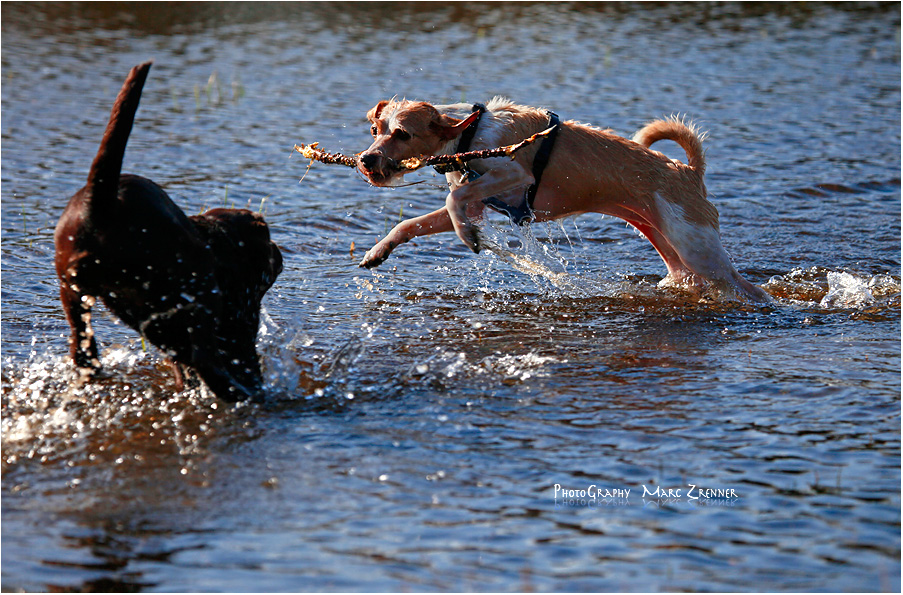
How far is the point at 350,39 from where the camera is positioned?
17000 millimetres

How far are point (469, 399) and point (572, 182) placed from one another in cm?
215

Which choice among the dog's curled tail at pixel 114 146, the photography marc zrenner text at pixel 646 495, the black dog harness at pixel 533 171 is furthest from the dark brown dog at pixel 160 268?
the black dog harness at pixel 533 171

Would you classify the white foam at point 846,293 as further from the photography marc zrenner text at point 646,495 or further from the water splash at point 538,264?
the photography marc zrenner text at point 646,495

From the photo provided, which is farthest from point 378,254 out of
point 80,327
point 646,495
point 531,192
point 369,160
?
point 646,495

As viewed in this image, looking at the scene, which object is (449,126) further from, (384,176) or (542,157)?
(542,157)

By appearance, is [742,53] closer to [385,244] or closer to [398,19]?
[398,19]

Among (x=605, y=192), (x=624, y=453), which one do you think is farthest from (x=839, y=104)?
(x=624, y=453)

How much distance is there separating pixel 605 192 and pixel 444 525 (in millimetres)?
3444

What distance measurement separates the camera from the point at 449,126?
594 cm

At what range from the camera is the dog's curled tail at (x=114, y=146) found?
3.69 metres

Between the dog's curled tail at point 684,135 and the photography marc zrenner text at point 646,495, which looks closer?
the photography marc zrenner text at point 646,495

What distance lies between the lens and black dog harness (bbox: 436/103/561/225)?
6117 mm

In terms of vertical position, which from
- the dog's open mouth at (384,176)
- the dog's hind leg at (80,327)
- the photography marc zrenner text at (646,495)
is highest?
the dog's open mouth at (384,176)

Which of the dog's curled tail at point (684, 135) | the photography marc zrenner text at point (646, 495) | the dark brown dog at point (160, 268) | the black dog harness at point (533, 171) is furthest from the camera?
the dog's curled tail at point (684, 135)
